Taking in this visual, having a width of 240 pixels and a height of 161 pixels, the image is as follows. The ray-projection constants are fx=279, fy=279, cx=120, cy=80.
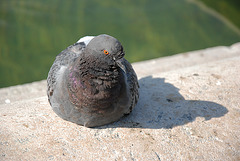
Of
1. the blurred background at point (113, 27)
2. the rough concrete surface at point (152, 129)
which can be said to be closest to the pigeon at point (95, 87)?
the rough concrete surface at point (152, 129)

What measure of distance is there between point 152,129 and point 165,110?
19.8 inches

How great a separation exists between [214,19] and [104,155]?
7.46 metres

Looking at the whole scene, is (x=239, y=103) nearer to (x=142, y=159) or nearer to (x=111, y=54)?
(x=142, y=159)

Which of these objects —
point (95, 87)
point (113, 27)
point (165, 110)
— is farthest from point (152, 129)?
point (113, 27)

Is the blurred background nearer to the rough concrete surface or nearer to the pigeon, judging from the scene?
the rough concrete surface

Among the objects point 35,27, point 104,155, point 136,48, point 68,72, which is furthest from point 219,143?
point 35,27

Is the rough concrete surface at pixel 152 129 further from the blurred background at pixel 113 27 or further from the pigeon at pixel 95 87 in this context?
the blurred background at pixel 113 27

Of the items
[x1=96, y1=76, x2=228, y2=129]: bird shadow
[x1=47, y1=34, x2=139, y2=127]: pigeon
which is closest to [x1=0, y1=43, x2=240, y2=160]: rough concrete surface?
[x1=96, y1=76, x2=228, y2=129]: bird shadow

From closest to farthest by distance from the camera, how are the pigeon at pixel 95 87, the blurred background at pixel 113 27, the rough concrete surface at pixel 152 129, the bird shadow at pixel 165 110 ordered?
the pigeon at pixel 95 87, the rough concrete surface at pixel 152 129, the bird shadow at pixel 165 110, the blurred background at pixel 113 27

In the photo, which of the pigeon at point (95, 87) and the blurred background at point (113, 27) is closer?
the pigeon at point (95, 87)

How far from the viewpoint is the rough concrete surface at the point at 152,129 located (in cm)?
338

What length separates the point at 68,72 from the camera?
3.53 meters

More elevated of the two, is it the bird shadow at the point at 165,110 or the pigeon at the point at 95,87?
the pigeon at the point at 95,87

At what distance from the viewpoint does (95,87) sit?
3326 mm
